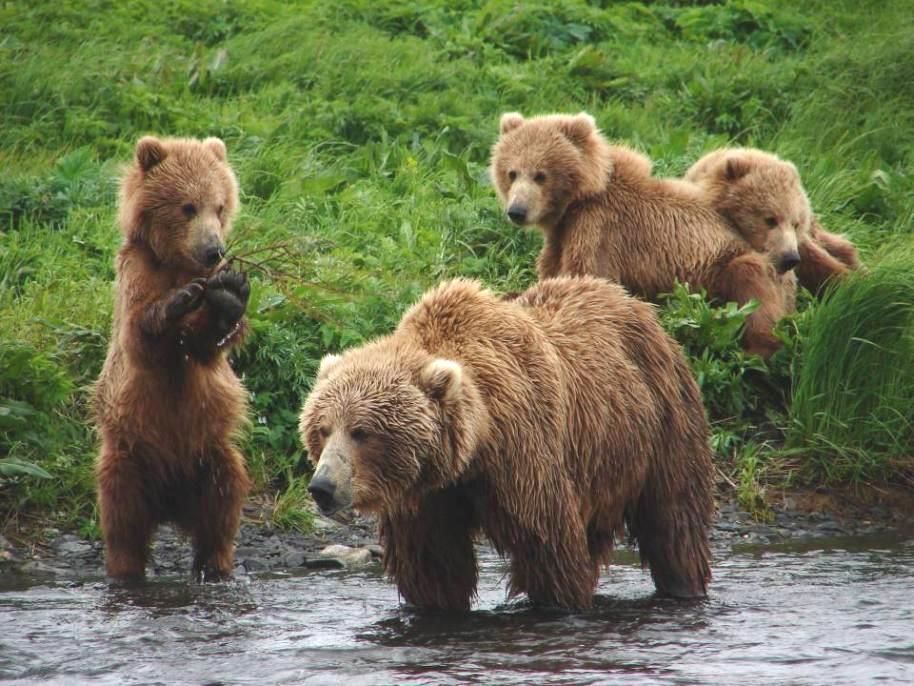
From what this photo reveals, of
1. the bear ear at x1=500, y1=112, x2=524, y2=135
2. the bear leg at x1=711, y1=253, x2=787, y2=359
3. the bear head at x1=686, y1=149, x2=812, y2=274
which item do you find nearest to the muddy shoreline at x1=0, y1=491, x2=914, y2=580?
the bear leg at x1=711, y1=253, x2=787, y2=359

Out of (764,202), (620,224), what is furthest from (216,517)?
(764,202)

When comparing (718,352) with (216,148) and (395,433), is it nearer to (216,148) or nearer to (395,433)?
(216,148)

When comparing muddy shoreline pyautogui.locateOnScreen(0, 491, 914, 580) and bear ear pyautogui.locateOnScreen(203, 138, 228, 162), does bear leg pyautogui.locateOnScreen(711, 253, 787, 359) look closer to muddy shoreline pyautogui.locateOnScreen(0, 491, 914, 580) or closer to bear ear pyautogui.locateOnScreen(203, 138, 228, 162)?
muddy shoreline pyautogui.locateOnScreen(0, 491, 914, 580)

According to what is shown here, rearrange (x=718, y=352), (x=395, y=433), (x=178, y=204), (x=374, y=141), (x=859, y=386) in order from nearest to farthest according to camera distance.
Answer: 1. (x=395, y=433)
2. (x=178, y=204)
3. (x=859, y=386)
4. (x=718, y=352)
5. (x=374, y=141)

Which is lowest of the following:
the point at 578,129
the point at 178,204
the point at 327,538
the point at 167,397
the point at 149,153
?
the point at 327,538

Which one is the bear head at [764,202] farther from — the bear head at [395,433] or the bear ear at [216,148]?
the bear head at [395,433]

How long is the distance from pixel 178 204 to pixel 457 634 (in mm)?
2396

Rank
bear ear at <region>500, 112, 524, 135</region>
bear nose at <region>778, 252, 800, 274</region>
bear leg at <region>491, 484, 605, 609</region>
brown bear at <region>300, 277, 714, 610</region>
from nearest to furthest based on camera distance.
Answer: brown bear at <region>300, 277, 714, 610</region> → bear leg at <region>491, 484, 605, 609</region> → bear nose at <region>778, 252, 800, 274</region> → bear ear at <region>500, 112, 524, 135</region>

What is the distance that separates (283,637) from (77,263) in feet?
12.8

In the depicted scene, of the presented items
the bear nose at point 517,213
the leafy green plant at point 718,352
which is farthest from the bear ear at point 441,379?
the bear nose at point 517,213

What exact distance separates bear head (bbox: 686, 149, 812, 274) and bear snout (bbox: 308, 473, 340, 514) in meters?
4.34

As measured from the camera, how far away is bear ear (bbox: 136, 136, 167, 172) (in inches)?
272

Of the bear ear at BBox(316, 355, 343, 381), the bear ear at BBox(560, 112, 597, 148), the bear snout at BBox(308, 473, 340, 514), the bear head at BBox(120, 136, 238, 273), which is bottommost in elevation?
the bear snout at BBox(308, 473, 340, 514)

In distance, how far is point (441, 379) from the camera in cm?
524
